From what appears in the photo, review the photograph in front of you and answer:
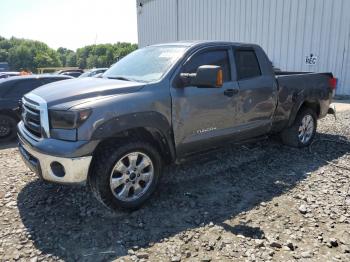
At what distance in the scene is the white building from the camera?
13.2 m

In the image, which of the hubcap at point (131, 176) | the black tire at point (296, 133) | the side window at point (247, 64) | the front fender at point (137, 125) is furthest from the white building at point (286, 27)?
the hubcap at point (131, 176)

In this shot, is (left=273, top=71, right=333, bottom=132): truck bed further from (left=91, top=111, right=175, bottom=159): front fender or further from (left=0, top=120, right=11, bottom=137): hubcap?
(left=0, top=120, right=11, bottom=137): hubcap

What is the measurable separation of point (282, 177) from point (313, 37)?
11159 mm

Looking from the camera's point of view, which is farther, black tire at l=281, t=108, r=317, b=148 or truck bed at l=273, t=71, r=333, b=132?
black tire at l=281, t=108, r=317, b=148

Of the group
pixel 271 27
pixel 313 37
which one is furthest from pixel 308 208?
pixel 271 27

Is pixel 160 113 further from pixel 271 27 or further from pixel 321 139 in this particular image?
pixel 271 27

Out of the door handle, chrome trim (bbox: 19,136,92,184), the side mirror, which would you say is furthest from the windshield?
chrome trim (bbox: 19,136,92,184)

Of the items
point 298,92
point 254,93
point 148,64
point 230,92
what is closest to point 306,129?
point 298,92

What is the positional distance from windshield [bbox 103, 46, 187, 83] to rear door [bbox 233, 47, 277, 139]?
101 centimetres

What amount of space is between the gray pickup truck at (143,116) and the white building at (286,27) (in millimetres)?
9842

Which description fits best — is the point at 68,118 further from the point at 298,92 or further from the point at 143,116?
the point at 298,92

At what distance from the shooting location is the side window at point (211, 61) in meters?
4.12

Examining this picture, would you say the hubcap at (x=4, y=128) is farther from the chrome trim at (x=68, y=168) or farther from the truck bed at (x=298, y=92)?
the truck bed at (x=298, y=92)

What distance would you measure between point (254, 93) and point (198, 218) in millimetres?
2055
